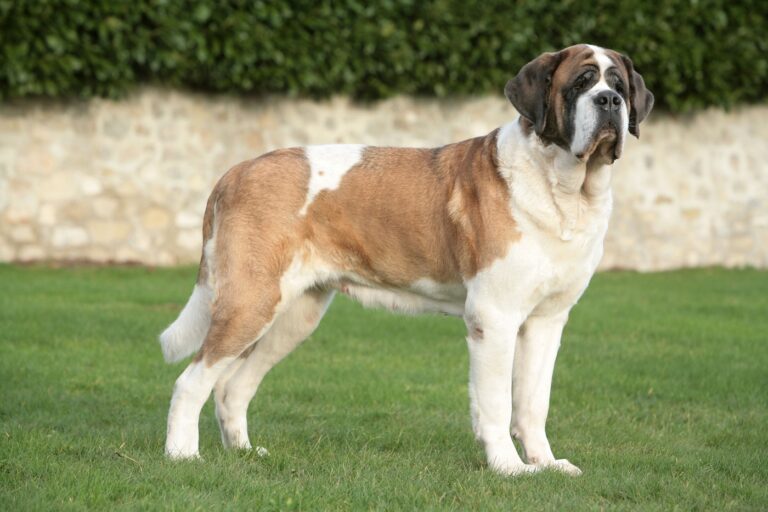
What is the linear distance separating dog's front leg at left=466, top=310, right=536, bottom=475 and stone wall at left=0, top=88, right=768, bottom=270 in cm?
933

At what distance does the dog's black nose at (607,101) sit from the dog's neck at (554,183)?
12.0 inches

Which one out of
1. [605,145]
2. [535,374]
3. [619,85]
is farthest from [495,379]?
[619,85]

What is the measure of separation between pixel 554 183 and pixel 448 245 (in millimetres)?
566

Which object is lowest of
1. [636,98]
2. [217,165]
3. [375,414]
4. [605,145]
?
[217,165]

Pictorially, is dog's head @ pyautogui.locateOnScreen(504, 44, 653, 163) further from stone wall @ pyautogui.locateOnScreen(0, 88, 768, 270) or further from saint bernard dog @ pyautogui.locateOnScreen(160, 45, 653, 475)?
stone wall @ pyautogui.locateOnScreen(0, 88, 768, 270)

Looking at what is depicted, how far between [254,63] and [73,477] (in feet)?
31.2

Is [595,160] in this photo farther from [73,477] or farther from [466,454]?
[73,477]

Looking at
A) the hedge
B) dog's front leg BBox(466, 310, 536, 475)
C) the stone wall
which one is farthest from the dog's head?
the stone wall

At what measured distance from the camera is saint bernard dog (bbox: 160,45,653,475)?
550 centimetres

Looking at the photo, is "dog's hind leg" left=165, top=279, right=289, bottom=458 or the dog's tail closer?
"dog's hind leg" left=165, top=279, right=289, bottom=458

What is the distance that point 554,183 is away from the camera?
556 cm

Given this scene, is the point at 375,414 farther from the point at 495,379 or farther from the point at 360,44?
the point at 360,44

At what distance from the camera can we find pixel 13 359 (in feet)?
27.4

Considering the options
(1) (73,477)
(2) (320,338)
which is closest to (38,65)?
(2) (320,338)
